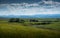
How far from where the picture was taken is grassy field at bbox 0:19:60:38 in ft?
9.25

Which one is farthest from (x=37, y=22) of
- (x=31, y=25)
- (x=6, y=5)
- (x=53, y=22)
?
(x=6, y=5)

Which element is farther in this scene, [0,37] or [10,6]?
[10,6]

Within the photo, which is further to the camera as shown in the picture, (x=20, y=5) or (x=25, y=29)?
(x=20, y=5)

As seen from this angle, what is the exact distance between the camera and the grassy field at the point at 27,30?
2818 millimetres

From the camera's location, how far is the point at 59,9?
2.93 m

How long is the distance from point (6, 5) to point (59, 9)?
114 centimetres

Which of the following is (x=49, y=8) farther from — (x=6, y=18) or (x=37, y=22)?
(x=6, y=18)

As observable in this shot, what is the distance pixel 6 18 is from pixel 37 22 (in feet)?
2.14

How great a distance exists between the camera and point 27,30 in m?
2.88

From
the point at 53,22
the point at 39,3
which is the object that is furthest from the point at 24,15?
the point at 53,22

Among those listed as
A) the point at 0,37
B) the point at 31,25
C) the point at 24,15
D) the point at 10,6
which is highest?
the point at 10,6

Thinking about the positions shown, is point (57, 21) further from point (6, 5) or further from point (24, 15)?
point (6, 5)

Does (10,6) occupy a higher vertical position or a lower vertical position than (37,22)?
higher

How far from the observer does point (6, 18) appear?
2.99 m
